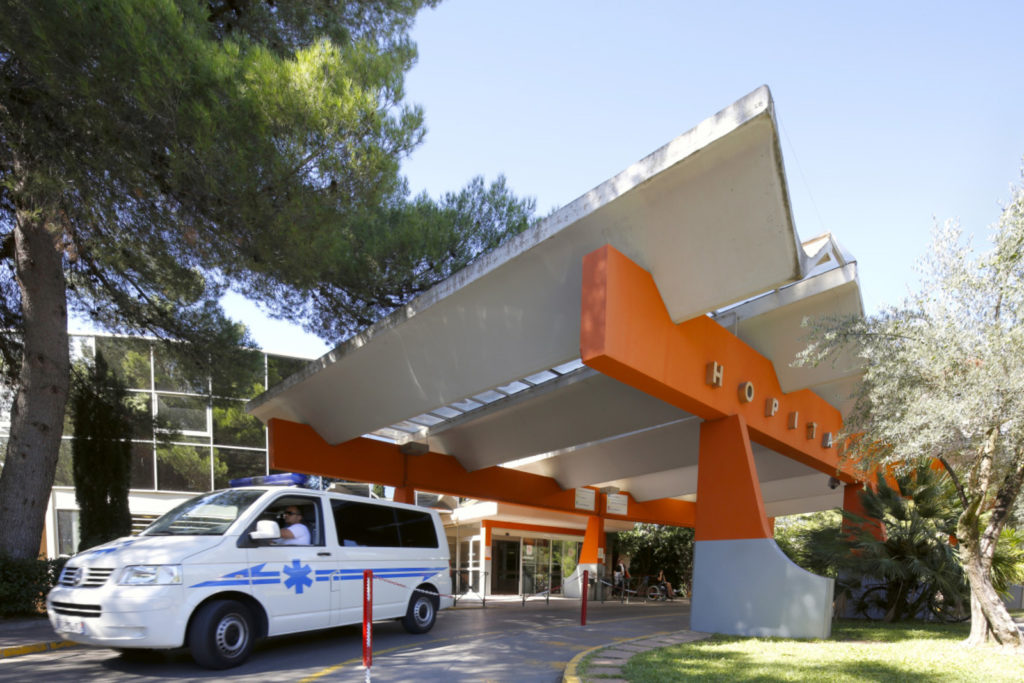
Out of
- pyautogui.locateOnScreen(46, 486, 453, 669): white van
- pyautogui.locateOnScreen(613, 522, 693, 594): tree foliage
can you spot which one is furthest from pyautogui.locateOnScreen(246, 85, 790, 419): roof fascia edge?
pyautogui.locateOnScreen(613, 522, 693, 594): tree foliage

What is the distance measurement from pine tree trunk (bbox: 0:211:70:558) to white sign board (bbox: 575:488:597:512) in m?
15.5

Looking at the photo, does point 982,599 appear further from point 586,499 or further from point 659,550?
point 659,550

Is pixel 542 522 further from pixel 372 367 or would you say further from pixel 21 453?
pixel 21 453

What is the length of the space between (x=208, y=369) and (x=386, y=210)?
4.81 m

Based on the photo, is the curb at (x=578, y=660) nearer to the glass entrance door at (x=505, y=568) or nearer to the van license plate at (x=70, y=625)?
the van license plate at (x=70, y=625)

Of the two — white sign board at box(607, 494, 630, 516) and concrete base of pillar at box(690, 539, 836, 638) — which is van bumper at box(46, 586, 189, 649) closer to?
concrete base of pillar at box(690, 539, 836, 638)

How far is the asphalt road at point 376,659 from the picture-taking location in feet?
23.6

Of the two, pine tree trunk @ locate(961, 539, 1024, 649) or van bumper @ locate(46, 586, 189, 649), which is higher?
van bumper @ locate(46, 586, 189, 649)

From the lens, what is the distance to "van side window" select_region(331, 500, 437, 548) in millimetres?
9352

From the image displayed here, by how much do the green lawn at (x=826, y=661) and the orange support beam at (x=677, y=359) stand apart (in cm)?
307

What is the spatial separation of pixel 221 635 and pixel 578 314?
247 inches

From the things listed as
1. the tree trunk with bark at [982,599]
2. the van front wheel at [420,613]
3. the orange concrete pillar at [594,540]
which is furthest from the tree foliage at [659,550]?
the van front wheel at [420,613]

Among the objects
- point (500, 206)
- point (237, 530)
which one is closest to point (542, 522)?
point (500, 206)

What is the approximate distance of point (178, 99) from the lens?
920 centimetres
